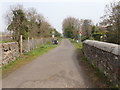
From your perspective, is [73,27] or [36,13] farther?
[73,27]

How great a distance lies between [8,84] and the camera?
4578 mm

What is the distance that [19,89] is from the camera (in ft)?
13.4

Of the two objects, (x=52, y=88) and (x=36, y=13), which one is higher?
(x=36, y=13)

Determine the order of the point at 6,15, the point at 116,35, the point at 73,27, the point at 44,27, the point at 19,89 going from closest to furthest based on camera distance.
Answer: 1. the point at 19,89
2. the point at 116,35
3. the point at 6,15
4. the point at 44,27
5. the point at 73,27

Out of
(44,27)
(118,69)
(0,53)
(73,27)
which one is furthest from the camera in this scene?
(73,27)

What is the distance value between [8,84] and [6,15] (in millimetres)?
17785

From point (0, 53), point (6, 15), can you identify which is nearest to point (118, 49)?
point (0, 53)

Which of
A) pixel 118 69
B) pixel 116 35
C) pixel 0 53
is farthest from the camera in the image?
pixel 116 35

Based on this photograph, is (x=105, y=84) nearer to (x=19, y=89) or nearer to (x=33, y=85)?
(x=33, y=85)

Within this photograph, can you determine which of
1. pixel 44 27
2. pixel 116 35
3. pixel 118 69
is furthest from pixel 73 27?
pixel 118 69

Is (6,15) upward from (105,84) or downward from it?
upward

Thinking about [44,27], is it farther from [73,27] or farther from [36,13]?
[73,27]

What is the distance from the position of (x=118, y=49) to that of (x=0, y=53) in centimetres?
640

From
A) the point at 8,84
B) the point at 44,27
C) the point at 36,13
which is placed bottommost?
the point at 8,84
